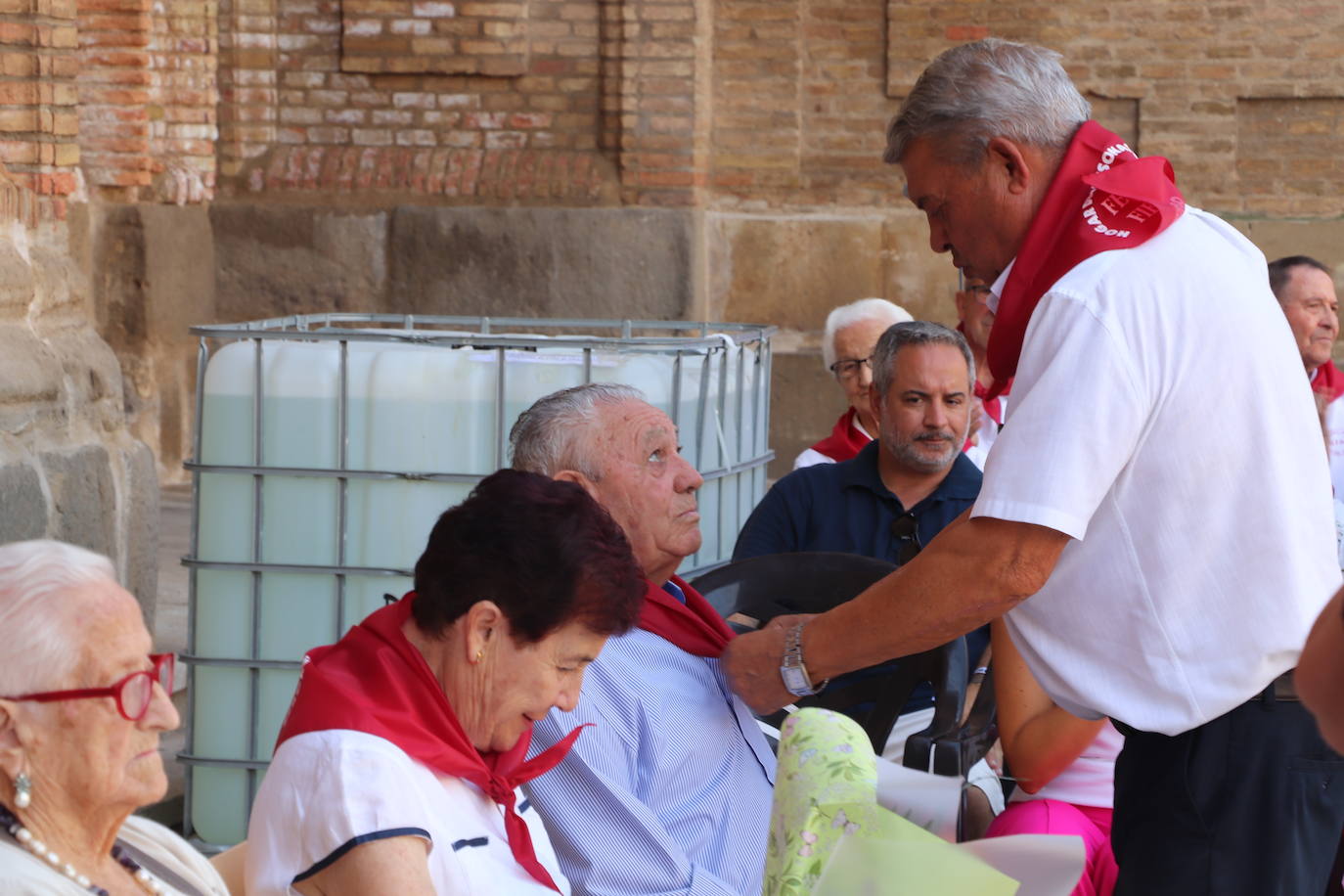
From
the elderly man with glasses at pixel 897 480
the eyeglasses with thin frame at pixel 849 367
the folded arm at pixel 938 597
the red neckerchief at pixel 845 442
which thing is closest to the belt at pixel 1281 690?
the folded arm at pixel 938 597

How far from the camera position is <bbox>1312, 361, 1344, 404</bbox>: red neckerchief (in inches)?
211

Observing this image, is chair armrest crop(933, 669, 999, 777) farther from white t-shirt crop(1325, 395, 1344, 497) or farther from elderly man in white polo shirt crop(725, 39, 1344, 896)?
white t-shirt crop(1325, 395, 1344, 497)

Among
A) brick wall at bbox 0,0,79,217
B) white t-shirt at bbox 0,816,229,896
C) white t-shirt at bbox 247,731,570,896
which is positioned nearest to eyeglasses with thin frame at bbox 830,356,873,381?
brick wall at bbox 0,0,79,217

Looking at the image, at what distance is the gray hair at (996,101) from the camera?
225cm

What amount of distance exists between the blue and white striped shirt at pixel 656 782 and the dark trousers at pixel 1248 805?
2.18 ft

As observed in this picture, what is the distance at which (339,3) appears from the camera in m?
8.64

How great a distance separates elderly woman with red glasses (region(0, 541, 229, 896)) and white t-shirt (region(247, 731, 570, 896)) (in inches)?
7.4

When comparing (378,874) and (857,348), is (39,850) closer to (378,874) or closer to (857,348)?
(378,874)

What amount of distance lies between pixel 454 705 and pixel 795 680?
644 millimetres

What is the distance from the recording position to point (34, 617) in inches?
62.6

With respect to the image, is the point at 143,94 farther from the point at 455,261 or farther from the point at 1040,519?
the point at 1040,519

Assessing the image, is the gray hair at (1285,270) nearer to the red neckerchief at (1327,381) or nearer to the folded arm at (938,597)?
the red neckerchief at (1327,381)

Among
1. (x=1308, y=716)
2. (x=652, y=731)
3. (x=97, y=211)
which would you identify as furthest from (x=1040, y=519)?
(x=97, y=211)

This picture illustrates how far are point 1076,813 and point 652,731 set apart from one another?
87 centimetres
